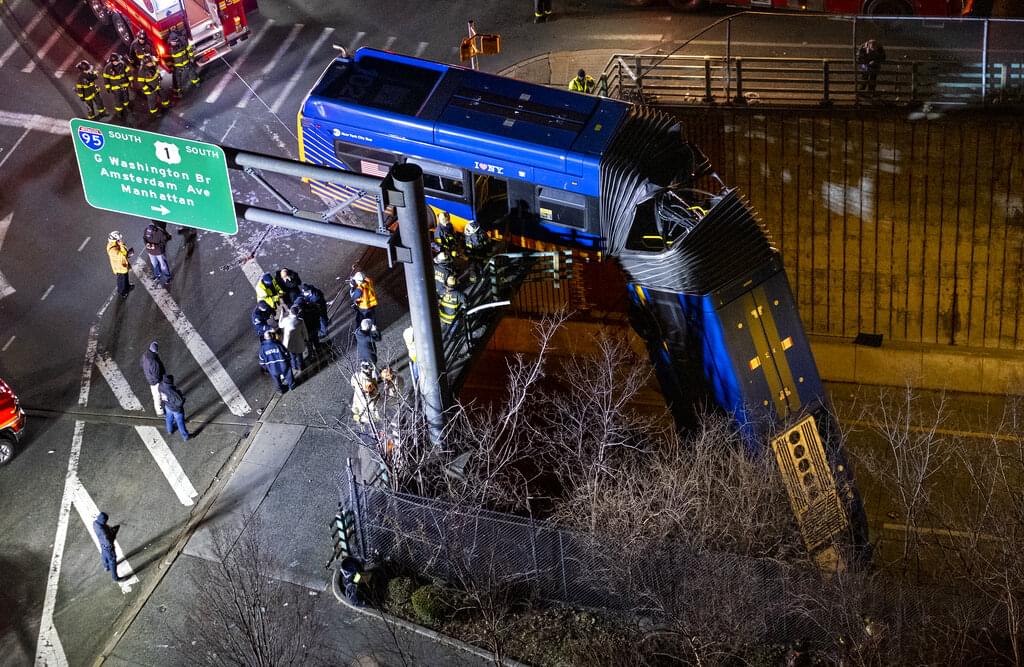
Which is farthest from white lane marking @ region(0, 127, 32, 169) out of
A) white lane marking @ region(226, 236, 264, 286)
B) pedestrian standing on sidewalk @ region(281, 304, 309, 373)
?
pedestrian standing on sidewalk @ region(281, 304, 309, 373)

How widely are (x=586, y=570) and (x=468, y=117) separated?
7.67 meters

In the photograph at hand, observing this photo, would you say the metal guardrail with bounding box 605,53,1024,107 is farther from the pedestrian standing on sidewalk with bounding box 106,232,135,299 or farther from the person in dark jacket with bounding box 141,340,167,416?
the person in dark jacket with bounding box 141,340,167,416

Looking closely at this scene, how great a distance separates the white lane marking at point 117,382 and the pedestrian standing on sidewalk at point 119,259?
5.11 feet

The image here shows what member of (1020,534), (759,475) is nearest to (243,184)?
(759,475)

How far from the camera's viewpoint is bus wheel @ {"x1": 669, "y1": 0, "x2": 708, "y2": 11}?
30266 millimetres

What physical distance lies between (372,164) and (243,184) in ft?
18.7

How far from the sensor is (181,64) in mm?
30641

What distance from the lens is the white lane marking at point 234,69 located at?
102 feet

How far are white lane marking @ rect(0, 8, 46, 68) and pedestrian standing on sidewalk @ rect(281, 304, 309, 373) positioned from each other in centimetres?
1324

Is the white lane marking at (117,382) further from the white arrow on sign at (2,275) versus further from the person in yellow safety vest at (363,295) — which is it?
the person in yellow safety vest at (363,295)

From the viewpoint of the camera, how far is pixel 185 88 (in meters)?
31.2

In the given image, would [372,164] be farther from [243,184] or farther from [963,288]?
[963,288]

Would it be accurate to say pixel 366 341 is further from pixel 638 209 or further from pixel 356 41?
pixel 356 41

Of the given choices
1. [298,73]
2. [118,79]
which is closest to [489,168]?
[298,73]
